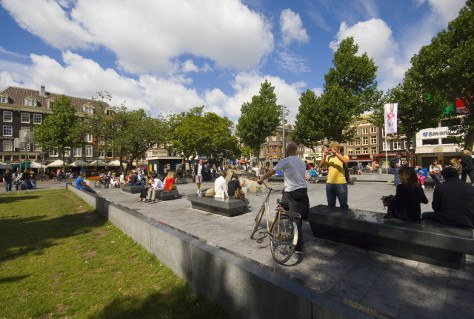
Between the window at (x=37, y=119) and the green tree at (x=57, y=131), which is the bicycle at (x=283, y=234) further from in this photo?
the window at (x=37, y=119)

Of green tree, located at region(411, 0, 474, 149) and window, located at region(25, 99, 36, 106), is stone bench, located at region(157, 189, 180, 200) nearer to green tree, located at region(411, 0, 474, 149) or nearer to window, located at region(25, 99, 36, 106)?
green tree, located at region(411, 0, 474, 149)

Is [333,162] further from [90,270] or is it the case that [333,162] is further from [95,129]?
[95,129]

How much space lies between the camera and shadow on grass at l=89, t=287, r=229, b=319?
2.79 metres

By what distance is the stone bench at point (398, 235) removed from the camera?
3096 mm

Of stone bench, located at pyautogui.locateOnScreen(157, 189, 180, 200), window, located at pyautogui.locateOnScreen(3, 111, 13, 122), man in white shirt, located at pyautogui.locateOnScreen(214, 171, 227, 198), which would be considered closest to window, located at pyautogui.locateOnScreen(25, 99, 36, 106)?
window, located at pyautogui.locateOnScreen(3, 111, 13, 122)

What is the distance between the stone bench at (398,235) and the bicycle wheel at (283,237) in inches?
36.0

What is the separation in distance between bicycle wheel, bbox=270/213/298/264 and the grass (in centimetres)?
146

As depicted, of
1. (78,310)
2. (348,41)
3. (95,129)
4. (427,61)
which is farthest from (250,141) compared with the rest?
(78,310)

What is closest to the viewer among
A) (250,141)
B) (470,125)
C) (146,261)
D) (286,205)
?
(286,205)

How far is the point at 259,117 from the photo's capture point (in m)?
37.3

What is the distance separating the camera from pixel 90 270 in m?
4.20

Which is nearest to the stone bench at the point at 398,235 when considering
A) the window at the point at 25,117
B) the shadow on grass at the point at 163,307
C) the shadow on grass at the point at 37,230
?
the shadow on grass at the point at 163,307

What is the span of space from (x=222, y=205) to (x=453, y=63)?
1971 centimetres

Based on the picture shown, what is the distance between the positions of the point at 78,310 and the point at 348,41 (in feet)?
101
